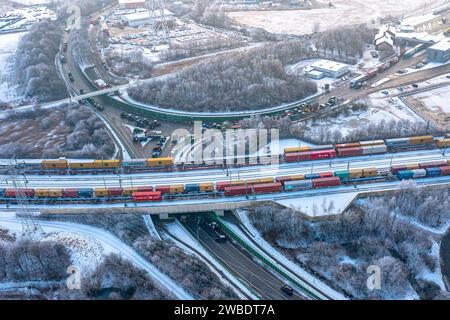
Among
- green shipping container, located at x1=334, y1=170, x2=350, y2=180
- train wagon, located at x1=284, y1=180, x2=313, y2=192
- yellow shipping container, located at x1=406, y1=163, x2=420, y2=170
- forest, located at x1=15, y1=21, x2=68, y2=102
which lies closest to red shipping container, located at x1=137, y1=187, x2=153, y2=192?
train wagon, located at x1=284, y1=180, x2=313, y2=192

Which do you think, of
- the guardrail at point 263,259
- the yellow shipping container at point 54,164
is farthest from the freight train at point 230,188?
the yellow shipping container at point 54,164

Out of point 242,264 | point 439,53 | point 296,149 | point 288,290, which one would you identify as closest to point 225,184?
point 242,264

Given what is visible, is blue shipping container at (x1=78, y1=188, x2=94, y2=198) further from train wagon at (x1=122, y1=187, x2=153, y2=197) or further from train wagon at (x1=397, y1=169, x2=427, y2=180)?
train wagon at (x1=397, y1=169, x2=427, y2=180)

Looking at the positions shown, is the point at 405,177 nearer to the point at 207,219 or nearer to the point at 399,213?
the point at 399,213

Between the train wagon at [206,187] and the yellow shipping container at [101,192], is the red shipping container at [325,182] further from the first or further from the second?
the yellow shipping container at [101,192]

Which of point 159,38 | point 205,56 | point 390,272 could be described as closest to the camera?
point 390,272
